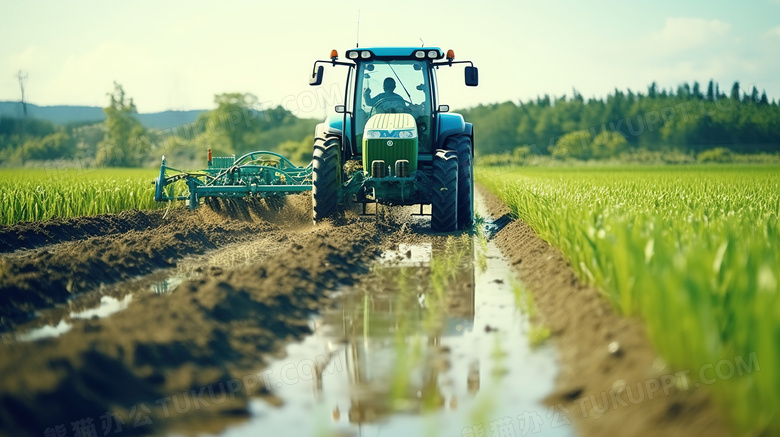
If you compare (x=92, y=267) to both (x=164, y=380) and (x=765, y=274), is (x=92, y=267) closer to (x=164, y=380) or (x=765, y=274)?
(x=164, y=380)

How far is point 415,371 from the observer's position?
12.9 feet

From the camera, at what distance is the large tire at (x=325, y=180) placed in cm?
1015

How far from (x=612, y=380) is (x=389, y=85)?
25.7 feet

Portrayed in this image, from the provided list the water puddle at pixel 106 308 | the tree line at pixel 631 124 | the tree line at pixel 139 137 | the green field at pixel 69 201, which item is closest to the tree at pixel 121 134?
the tree line at pixel 139 137

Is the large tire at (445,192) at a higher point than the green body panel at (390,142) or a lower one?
lower

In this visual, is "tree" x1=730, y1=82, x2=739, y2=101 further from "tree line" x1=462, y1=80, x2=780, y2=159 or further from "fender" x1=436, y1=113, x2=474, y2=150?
"fender" x1=436, y1=113, x2=474, y2=150

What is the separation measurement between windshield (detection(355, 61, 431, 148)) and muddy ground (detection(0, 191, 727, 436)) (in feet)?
8.99

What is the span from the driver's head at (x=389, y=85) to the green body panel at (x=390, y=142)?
0.66 metres

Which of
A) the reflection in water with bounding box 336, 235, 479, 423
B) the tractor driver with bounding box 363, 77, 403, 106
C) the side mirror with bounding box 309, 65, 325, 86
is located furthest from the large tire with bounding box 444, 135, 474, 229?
the reflection in water with bounding box 336, 235, 479, 423

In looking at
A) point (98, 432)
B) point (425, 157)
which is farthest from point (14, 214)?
point (98, 432)

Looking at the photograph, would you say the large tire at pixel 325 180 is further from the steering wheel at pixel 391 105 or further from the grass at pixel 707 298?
the grass at pixel 707 298

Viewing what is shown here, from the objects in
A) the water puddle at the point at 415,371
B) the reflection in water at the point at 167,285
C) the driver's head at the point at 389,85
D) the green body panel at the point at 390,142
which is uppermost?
the driver's head at the point at 389,85

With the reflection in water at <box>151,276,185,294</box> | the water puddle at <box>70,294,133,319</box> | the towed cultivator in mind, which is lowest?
the water puddle at <box>70,294,133,319</box>

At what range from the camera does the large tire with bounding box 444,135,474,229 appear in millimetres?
10406
